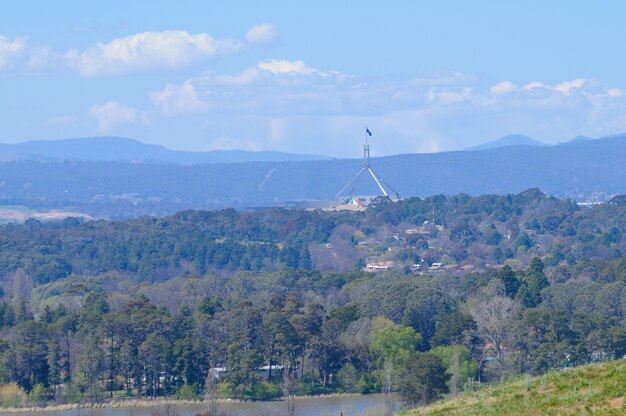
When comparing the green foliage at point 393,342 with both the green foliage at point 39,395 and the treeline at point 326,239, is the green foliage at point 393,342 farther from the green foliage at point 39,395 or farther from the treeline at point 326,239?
the treeline at point 326,239

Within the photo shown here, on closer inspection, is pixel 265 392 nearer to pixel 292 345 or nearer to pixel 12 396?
pixel 292 345

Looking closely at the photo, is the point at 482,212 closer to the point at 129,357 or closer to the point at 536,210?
the point at 536,210

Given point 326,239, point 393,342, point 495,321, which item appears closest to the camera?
point 393,342

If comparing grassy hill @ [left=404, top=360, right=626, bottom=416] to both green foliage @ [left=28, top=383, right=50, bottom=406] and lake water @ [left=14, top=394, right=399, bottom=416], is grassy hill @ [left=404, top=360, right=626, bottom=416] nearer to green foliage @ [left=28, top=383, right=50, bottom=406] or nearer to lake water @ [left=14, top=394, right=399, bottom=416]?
lake water @ [left=14, top=394, right=399, bottom=416]

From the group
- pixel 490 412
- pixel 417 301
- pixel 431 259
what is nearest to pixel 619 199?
pixel 431 259

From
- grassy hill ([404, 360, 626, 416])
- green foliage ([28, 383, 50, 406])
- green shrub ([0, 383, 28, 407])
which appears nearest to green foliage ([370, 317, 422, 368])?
green foliage ([28, 383, 50, 406])

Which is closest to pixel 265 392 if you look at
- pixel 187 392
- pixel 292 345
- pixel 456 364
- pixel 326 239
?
pixel 187 392
